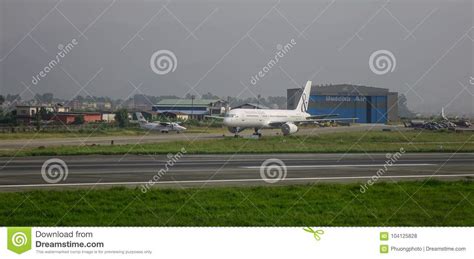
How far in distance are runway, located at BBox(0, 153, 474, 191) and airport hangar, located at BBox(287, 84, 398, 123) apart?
5.43 m

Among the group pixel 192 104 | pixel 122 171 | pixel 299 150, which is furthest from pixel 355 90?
pixel 122 171

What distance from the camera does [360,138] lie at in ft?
119

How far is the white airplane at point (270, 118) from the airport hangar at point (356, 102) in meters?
1.03

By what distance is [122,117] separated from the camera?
86.9 ft

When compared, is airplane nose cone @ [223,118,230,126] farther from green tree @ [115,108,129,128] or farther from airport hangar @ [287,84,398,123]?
green tree @ [115,108,129,128]

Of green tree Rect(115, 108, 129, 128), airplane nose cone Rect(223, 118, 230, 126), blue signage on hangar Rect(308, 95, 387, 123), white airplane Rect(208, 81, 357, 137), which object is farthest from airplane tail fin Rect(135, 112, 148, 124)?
airplane nose cone Rect(223, 118, 230, 126)

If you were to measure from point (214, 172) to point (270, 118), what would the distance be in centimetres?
2836

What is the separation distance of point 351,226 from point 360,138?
87.6 ft

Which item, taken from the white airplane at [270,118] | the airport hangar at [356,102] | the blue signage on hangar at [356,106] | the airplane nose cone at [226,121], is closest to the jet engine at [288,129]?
the white airplane at [270,118]

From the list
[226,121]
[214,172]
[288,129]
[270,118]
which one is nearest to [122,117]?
[214,172]
